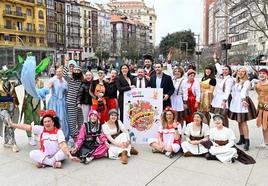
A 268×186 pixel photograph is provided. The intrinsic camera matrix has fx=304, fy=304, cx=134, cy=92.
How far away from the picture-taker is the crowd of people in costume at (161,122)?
5.04 m

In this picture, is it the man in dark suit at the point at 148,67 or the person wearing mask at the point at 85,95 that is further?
the man in dark suit at the point at 148,67

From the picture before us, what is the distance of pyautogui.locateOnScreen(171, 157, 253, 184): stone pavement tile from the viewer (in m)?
4.39

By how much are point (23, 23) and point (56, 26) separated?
1501 cm

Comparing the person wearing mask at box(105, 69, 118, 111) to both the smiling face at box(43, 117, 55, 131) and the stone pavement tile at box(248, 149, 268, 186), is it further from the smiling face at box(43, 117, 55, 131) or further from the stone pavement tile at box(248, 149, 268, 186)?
the stone pavement tile at box(248, 149, 268, 186)

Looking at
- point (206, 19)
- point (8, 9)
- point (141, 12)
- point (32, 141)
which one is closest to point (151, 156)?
point (32, 141)

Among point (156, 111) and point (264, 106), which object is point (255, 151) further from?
point (156, 111)

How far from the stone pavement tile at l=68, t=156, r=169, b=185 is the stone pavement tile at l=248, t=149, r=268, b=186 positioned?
4.28 ft

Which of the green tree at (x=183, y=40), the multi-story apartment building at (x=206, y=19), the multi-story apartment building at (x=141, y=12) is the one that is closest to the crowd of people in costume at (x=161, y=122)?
the green tree at (x=183, y=40)

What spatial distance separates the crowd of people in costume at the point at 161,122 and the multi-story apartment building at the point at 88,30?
74.3m

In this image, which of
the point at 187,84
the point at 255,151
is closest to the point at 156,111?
the point at 187,84

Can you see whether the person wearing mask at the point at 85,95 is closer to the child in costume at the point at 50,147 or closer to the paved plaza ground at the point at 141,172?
the child in costume at the point at 50,147

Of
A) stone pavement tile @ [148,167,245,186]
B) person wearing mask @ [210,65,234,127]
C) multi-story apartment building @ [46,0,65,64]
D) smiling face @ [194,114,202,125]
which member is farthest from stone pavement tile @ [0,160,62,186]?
multi-story apartment building @ [46,0,65,64]

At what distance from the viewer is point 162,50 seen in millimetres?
71375

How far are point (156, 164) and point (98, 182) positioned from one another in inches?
44.3
